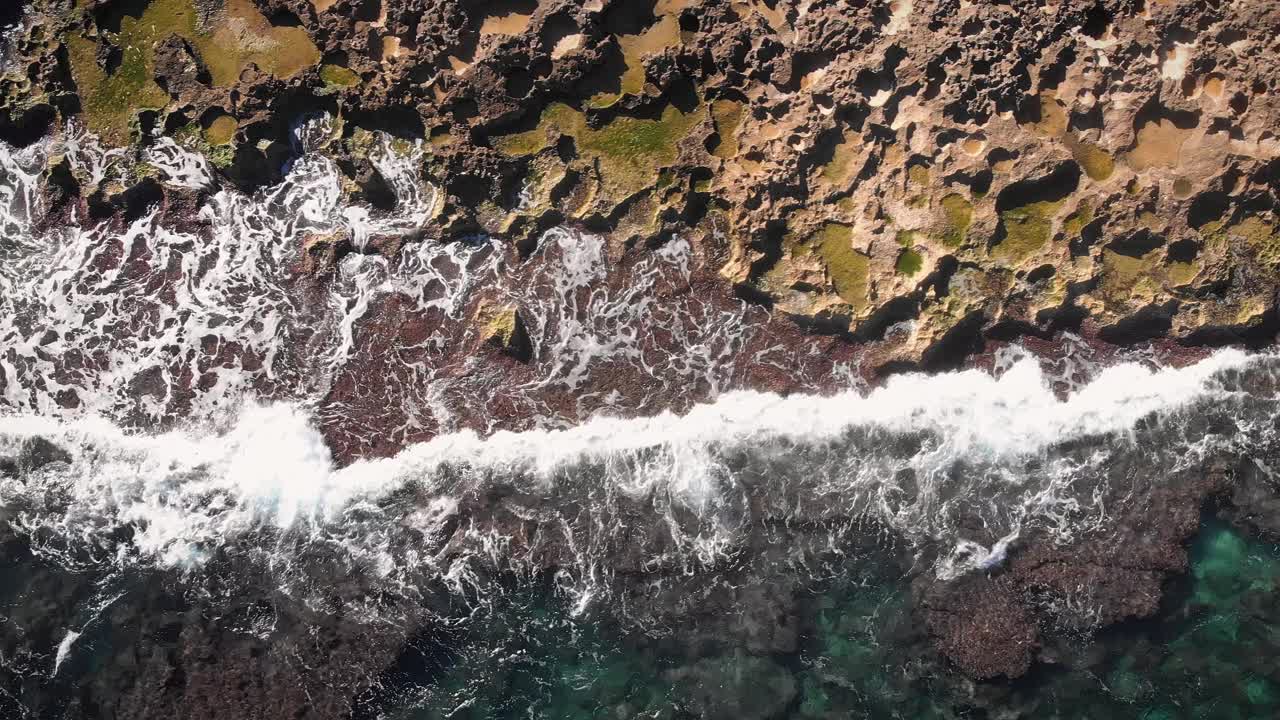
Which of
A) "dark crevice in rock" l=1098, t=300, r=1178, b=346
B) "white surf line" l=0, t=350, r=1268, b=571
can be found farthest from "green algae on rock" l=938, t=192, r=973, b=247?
"dark crevice in rock" l=1098, t=300, r=1178, b=346

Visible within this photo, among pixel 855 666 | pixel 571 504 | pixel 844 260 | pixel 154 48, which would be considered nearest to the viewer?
pixel 844 260

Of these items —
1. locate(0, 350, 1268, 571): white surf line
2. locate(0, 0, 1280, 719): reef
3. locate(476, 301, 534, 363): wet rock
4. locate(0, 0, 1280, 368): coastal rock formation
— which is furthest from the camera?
locate(476, 301, 534, 363): wet rock

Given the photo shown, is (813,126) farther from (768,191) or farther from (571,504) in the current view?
(571,504)

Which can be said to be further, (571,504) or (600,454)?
(600,454)

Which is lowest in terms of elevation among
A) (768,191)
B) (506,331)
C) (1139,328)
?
(1139,328)

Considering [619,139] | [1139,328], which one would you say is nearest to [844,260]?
[619,139]

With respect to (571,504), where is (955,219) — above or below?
above

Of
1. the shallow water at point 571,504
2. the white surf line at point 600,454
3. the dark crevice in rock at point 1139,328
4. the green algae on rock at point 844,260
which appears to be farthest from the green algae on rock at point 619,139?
the dark crevice in rock at point 1139,328

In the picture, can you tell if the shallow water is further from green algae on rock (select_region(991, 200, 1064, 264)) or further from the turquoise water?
green algae on rock (select_region(991, 200, 1064, 264))

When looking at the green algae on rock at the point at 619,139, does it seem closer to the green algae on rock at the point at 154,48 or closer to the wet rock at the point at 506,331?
the wet rock at the point at 506,331
